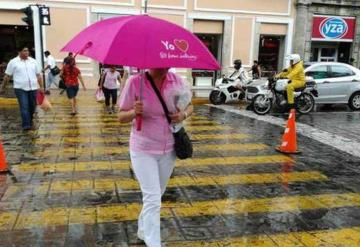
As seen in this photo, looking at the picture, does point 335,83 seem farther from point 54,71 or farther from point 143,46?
point 143,46

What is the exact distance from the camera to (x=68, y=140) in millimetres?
9078

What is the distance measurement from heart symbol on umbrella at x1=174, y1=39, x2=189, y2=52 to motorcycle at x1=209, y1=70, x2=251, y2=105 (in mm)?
11927

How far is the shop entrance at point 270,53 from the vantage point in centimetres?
2389

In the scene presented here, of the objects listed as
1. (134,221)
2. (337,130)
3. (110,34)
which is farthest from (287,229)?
(337,130)

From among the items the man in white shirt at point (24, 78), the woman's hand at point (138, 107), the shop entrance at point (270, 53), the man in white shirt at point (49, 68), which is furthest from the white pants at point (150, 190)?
the shop entrance at point (270, 53)

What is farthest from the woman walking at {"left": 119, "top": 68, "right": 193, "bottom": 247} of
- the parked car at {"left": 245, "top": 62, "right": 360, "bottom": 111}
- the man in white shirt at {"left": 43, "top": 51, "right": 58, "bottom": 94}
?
the man in white shirt at {"left": 43, "top": 51, "right": 58, "bottom": 94}

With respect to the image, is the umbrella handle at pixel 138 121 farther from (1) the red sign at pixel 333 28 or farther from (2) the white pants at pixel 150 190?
(1) the red sign at pixel 333 28

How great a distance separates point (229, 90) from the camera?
15516 millimetres

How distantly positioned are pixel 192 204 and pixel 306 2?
20472mm

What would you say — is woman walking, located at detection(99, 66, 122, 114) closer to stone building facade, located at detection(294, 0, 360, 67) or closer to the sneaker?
the sneaker

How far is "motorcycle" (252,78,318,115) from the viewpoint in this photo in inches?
536

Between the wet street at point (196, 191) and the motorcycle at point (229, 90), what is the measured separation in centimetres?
497

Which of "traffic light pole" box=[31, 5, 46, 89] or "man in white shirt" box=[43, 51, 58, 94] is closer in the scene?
"traffic light pole" box=[31, 5, 46, 89]

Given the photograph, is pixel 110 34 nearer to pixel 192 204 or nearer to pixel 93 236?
pixel 93 236
